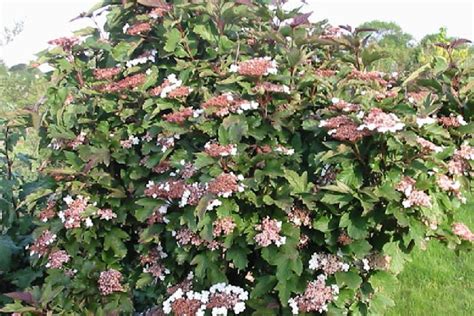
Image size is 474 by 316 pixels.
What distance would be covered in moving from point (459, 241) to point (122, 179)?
1.28 meters

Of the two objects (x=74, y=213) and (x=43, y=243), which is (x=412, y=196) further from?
(x=43, y=243)

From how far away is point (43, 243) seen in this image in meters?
2.43

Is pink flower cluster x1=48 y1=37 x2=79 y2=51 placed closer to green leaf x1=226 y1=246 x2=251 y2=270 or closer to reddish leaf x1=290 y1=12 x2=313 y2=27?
reddish leaf x1=290 y1=12 x2=313 y2=27

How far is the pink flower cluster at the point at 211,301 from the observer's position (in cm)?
208

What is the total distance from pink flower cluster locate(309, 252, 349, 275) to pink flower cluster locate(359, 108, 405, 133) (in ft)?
1.55

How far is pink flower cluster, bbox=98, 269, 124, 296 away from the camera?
238 cm

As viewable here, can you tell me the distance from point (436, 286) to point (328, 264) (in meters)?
2.14

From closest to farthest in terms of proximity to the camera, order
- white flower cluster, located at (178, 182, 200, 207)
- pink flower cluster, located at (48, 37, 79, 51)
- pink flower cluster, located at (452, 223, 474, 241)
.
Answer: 1. white flower cluster, located at (178, 182, 200, 207)
2. pink flower cluster, located at (452, 223, 474, 241)
3. pink flower cluster, located at (48, 37, 79, 51)

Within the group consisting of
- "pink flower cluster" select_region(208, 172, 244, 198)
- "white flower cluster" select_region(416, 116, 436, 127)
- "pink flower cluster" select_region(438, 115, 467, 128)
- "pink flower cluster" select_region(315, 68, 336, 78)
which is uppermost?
"white flower cluster" select_region(416, 116, 436, 127)

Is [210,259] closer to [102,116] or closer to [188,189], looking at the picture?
[188,189]

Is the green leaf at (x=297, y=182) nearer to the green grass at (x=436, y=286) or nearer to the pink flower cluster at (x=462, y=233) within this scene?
the pink flower cluster at (x=462, y=233)

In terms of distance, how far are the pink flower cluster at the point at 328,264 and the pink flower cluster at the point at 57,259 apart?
3.26 feet

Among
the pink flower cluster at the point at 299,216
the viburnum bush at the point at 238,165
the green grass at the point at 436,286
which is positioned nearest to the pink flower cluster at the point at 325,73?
the viburnum bush at the point at 238,165

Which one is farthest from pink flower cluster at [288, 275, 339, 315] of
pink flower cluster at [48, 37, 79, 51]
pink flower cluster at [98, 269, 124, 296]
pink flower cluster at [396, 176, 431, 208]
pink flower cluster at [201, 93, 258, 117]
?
pink flower cluster at [48, 37, 79, 51]
